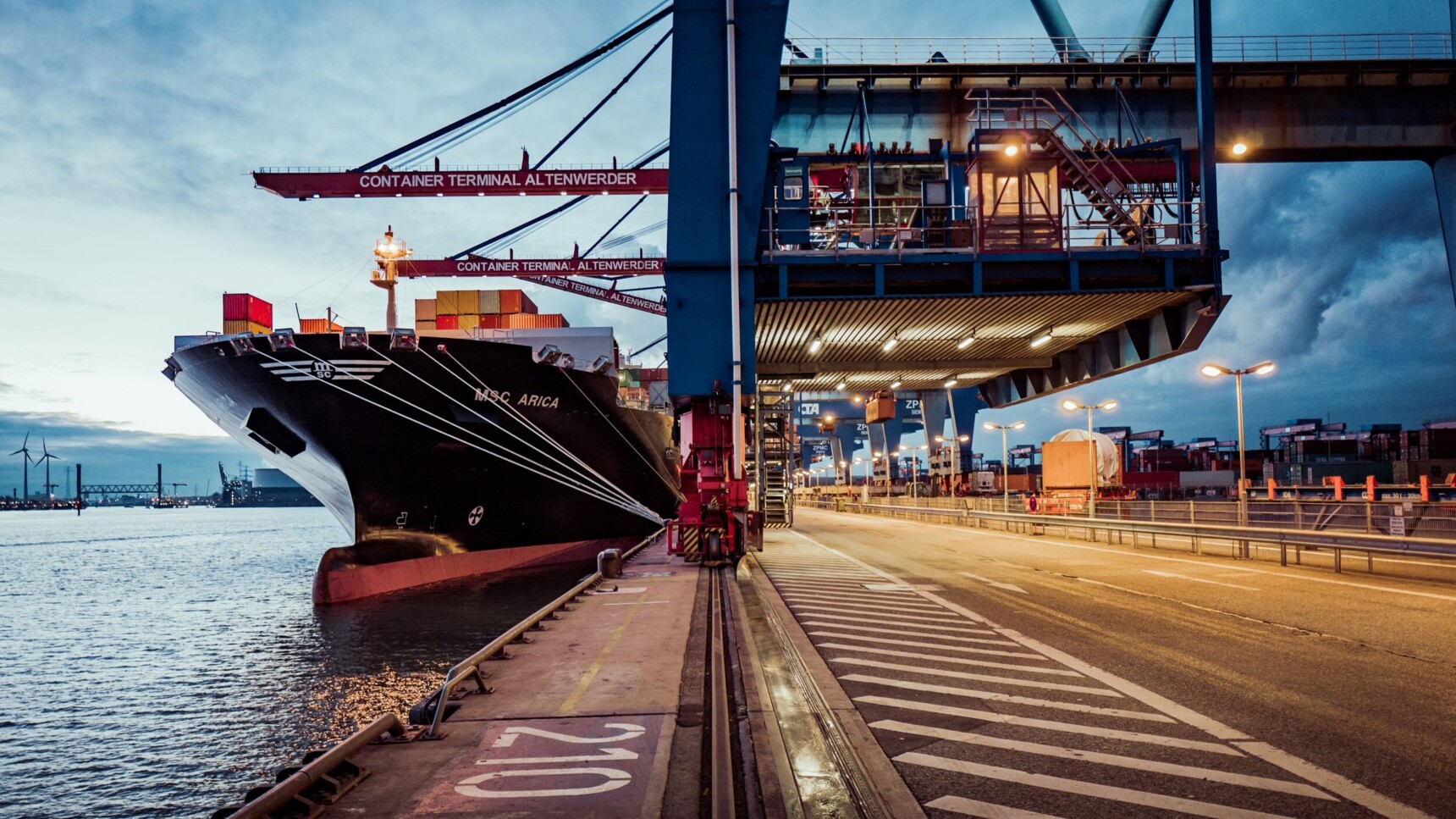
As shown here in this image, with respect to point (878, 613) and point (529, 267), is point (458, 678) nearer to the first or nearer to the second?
point (878, 613)

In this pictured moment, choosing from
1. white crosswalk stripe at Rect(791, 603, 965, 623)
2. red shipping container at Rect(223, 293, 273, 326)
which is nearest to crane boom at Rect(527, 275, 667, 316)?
red shipping container at Rect(223, 293, 273, 326)

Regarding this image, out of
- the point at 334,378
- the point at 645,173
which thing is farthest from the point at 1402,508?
the point at 334,378

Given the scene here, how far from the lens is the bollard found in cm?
1576

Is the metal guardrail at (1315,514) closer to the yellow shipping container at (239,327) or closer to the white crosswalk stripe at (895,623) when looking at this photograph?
the white crosswalk stripe at (895,623)

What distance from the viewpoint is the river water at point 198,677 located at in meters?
10.1

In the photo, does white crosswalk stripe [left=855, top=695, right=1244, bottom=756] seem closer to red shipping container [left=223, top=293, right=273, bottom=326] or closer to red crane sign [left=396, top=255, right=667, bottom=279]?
red shipping container [left=223, top=293, right=273, bottom=326]

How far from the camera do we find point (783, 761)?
5.34 meters

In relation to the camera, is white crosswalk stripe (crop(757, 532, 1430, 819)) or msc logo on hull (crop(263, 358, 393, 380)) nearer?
white crosswalk stripe (crop(757, 532, 1430, 819))

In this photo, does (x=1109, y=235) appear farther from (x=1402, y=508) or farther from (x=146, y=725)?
(x=146, y=725)

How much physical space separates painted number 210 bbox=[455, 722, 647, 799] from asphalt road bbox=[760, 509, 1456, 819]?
69.3 inches

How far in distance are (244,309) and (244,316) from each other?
229 mm

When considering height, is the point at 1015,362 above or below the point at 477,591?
above

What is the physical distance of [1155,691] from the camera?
287 inches

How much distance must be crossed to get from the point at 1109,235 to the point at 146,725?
21366 mm
